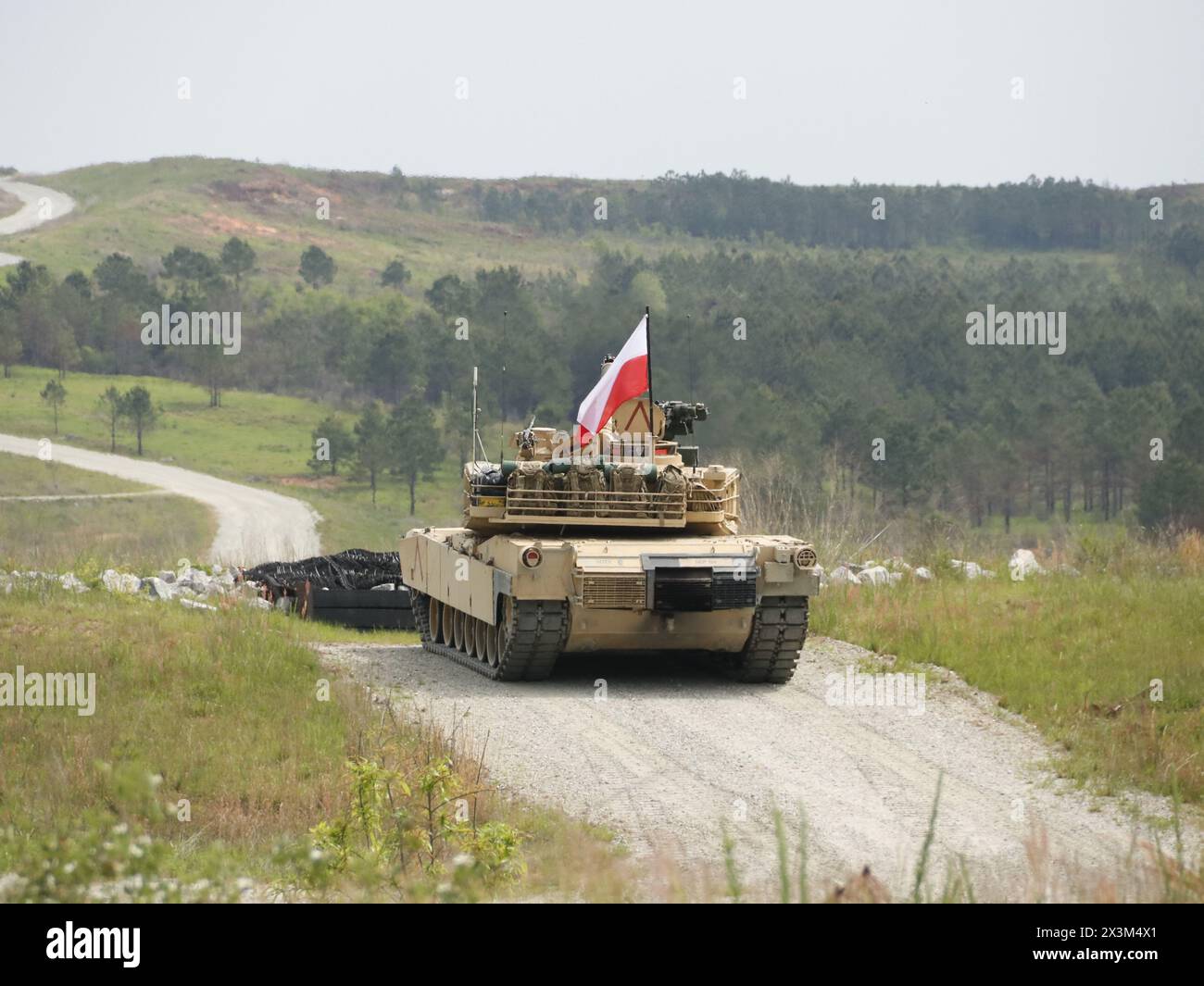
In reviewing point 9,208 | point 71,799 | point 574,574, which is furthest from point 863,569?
point 9,208

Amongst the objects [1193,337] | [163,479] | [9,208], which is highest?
[9,208]

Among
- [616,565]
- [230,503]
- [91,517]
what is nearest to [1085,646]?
[616,565]

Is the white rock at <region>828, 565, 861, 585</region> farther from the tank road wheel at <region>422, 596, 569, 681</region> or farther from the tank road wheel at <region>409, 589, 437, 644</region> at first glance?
the tank road wheel at <region>422, 596, 569, 681</region>

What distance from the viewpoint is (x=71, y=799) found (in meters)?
11.6

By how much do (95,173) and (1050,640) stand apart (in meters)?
120

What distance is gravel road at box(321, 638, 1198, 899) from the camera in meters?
10.0

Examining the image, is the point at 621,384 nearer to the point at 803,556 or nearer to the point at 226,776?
the point at 803,556

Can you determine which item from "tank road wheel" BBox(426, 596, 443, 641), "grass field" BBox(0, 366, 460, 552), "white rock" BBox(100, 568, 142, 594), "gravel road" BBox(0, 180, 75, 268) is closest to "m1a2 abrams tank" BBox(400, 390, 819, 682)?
"tank road wheel" BBox(426, 596, 443, 641)

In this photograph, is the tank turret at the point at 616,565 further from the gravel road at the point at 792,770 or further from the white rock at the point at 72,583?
the white rock at the point at 72,583

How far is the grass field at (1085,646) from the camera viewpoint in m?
12.4

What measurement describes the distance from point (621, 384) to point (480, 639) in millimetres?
2963

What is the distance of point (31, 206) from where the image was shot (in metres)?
113
